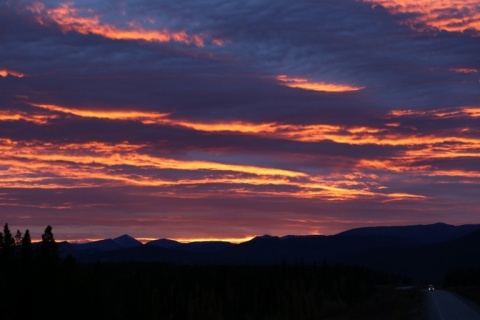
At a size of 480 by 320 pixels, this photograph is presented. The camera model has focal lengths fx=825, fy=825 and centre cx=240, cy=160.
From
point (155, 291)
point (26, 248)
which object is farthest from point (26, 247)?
point (155, 291)

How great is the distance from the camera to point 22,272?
53.9 meters

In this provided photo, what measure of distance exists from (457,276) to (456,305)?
106 meters

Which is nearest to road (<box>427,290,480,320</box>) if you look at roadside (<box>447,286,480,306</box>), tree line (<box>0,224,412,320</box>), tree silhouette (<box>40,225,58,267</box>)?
roadside (<box>447,286,480,306</box>)

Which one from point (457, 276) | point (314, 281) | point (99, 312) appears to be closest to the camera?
point (99, 312)

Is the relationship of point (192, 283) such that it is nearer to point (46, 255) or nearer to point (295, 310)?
point (295, 310)

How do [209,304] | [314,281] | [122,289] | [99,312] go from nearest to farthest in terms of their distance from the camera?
[99,312] < [122,289] < [209,304] < [314,281]

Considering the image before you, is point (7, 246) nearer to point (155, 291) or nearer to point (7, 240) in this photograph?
point (7, 240)

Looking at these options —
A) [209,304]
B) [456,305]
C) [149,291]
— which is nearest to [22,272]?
[456,305]

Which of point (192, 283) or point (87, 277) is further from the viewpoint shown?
point (192, 283)

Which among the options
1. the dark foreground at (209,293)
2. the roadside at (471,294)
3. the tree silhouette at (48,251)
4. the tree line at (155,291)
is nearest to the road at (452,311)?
the roadside at (471,294)

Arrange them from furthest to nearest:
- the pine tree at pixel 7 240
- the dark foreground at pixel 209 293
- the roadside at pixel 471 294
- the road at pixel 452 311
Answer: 1. the roadside at pixel 471 294
2. the dark foreground at pixel 209 293
3. the road at pixel 452 311
4. the pine tree at pixel 7 240

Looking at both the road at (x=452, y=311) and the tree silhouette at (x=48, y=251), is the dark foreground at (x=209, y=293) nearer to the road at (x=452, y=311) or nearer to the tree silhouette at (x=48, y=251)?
the tree silhouette at (x=48, y=251)

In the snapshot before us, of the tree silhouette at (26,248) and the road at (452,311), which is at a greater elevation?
the tree silhouette at (26,248)

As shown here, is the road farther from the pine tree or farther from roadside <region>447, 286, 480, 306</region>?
the pine tree
